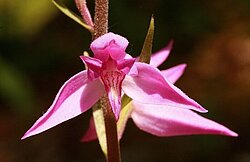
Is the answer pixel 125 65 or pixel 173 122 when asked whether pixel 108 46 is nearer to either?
pixel 125 65

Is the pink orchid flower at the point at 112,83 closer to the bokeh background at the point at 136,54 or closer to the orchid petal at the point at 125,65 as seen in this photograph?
the orchid petal at the point at 125,65

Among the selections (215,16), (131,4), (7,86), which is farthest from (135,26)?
(7,86)

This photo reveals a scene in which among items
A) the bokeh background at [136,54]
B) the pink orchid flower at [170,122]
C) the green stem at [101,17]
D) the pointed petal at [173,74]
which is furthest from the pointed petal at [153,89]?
the bokeh background at [136,54]

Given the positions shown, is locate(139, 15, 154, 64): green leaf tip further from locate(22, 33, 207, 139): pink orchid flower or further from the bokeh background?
the bokeh background

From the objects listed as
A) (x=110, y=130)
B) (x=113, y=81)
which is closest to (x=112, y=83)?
(x=113, y=81)

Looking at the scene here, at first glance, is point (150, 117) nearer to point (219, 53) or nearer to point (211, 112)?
point (211, 112)

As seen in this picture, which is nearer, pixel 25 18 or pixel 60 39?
pixel 25 18
